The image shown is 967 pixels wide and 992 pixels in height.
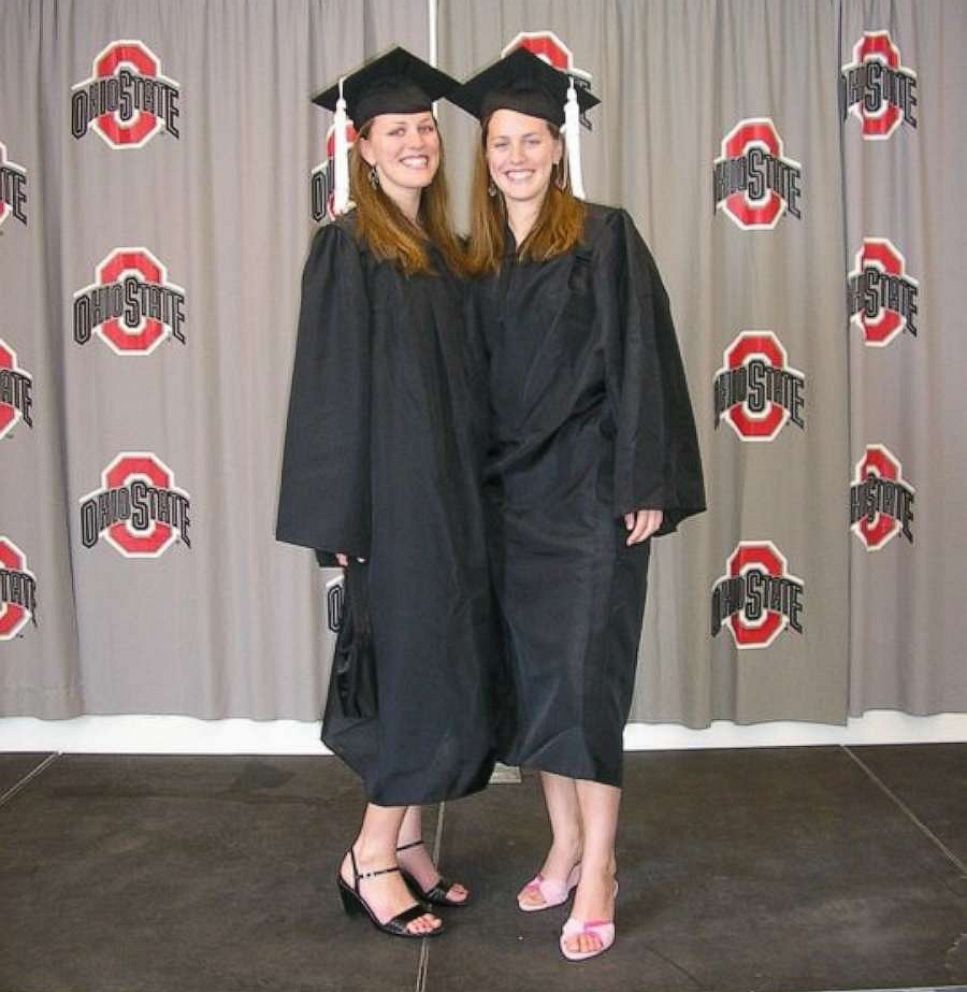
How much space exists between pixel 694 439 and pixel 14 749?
2.46 metres

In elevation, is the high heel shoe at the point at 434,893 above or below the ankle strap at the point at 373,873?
below

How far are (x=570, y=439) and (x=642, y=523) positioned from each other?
22 centimetres

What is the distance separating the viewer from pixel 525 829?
9.06ft

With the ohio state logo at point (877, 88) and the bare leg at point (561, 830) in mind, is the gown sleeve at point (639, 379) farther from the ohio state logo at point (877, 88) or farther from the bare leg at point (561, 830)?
the ohio state logo at point (877, 88)

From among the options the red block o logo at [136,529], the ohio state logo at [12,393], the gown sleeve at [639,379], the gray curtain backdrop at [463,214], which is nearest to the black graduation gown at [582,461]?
the gown sleeve at [639,379]

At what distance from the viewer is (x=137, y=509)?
3324 millimetres

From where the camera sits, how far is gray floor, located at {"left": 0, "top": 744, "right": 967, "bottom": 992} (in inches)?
81.4

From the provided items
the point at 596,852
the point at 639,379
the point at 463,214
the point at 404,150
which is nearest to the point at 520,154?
the point at 404,150

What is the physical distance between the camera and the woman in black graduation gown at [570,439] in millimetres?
2059

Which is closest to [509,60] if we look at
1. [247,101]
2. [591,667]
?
[591,667]

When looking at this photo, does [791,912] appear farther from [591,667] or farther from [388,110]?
[388,110]

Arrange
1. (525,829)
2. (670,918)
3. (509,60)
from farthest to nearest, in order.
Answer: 1. (525,829)
2. (670,918)
3. (509,60)

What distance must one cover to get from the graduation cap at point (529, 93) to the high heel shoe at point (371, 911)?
1.46m

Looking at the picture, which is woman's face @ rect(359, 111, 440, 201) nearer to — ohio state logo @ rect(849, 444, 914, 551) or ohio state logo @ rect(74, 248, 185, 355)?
ohio state logo @ rect(74, 248, 185, 355)
